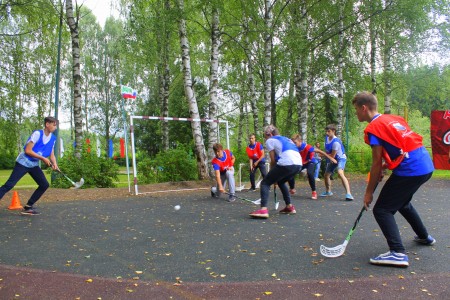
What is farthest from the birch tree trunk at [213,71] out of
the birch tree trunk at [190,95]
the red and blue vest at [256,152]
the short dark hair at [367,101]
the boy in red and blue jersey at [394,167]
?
the boy in red and blue jersey at [394,167]

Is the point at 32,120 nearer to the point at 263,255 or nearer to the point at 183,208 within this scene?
the point at 183,208

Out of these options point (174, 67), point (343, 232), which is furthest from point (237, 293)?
point (174, 67)

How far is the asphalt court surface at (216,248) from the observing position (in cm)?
378

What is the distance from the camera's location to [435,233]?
5.73 meters

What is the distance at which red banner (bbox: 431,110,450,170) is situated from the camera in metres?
15.4

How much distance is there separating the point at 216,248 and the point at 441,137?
46.0 feet

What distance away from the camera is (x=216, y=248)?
5.04 m

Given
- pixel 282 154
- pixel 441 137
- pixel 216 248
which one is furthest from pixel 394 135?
pixel 441 137

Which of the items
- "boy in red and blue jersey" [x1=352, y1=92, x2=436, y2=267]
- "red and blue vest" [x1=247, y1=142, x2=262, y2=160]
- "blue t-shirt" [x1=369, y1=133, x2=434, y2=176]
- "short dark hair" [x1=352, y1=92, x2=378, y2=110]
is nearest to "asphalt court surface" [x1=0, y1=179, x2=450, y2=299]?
"boy in red and blue jersey" [x1=352, y1=92, x2=436, y2=267]

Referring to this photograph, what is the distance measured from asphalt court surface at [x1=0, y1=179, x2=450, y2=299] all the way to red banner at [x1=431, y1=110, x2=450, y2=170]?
28.3 feet

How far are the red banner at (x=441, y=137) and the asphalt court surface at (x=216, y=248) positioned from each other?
8613mm

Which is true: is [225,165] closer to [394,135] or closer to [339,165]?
[339,165]

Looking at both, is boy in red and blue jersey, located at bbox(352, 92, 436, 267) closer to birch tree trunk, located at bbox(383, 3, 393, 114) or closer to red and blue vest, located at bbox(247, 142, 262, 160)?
red and blue vest, located at bbox(247, 142, 262, 160)

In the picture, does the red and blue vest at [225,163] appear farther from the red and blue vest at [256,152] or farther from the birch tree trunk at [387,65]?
the birch tree trunk at [387,65]
